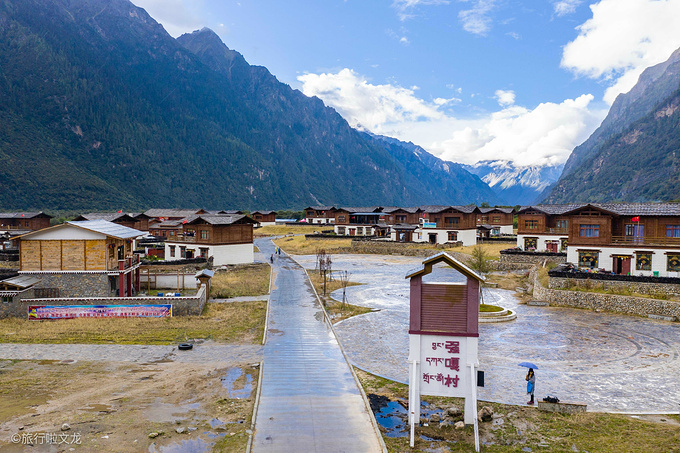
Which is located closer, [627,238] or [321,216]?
[627,238]

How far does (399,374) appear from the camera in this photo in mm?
21516

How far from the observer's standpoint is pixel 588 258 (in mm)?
48750

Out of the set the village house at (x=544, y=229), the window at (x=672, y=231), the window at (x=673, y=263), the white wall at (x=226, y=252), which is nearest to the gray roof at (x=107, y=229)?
the white wall at (x=226, y=252)

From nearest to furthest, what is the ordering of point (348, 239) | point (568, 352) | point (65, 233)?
point (568, 352)
point (65, 233)
point (348, 239)

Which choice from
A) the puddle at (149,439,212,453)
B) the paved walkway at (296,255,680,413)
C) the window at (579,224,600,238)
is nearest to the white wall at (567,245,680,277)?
the window at (579,224,600,238)

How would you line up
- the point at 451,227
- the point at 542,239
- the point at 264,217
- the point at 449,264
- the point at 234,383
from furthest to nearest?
the point at 264,217 < the point at 451,227 < the point at 542,239 < the point at 234,383 < the point at 449,264

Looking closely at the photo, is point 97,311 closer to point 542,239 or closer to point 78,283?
point 78,283

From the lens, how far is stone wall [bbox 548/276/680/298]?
123 ft

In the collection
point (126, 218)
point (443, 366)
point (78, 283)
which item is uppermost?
point (126, 218)

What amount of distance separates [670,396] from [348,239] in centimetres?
7520

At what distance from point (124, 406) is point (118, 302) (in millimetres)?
17498

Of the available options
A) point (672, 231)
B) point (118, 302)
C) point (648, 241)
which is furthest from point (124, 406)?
point (672, 231)

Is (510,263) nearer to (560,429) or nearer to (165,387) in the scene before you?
(560,429)

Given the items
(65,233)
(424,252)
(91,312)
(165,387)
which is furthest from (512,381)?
(424,252)
